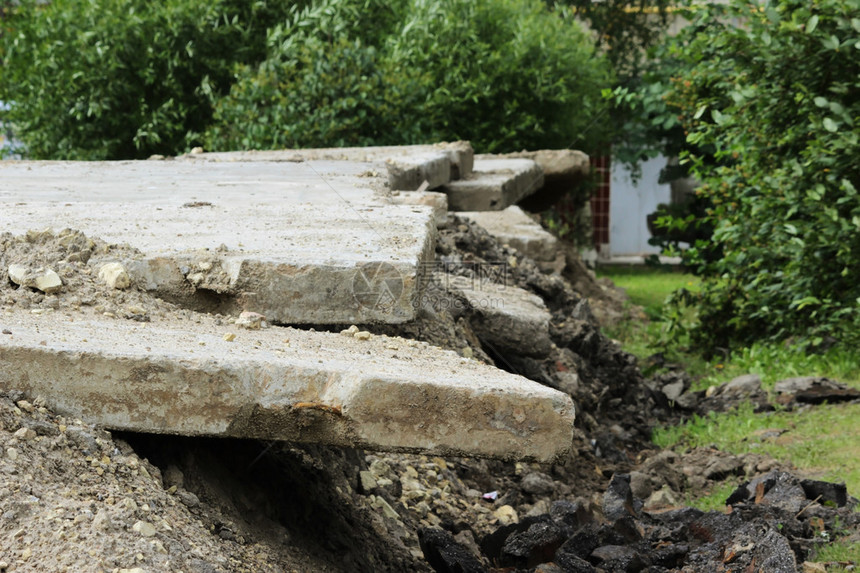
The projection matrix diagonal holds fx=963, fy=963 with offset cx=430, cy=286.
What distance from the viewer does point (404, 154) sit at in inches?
231

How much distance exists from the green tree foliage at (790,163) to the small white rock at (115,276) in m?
3.74

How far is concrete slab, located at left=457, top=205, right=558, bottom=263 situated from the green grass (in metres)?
1.25

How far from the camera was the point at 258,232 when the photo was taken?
2.89 meters

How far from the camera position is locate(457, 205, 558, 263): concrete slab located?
6066 millimetres

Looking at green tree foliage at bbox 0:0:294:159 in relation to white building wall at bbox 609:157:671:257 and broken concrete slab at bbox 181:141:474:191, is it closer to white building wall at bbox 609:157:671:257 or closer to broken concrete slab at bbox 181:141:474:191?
broken concrete slab at bbox 181:141:474:191

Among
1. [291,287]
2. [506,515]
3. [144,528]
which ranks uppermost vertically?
[291,287]

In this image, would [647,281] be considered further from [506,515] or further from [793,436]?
[506,515]

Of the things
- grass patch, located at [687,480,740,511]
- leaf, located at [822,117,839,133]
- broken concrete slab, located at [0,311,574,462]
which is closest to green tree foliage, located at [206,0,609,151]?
leaf, located at [822,117,839,133]

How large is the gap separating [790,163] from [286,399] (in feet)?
13.9

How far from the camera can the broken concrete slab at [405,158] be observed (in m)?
4.95

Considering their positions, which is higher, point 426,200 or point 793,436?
point 426,200

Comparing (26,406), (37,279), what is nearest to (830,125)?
(37,279)

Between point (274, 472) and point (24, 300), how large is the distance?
0.74m

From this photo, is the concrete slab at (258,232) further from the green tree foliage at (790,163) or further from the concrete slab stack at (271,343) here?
the green tree foliage at (790,163)
